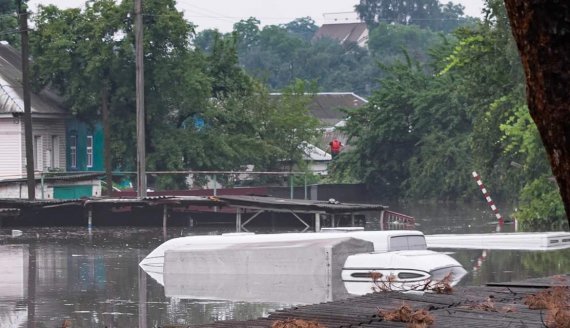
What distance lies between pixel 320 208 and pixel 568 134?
122ft

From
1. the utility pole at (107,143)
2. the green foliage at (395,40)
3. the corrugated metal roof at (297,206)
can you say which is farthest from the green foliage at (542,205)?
the green foliage at (395,40)

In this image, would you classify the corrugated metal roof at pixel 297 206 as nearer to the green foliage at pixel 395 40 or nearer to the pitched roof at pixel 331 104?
the pitched roof at pixel 331 104

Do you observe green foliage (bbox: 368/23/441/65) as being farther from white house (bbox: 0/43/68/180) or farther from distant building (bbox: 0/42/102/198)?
white house (bbox: 0/43/68/180)

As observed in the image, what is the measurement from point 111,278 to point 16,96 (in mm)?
30432

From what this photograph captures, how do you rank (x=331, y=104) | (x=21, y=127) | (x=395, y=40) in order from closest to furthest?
(x=21, y=127) < (x=331, y=104) < (x=395, y=40)

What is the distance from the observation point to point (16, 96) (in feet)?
188

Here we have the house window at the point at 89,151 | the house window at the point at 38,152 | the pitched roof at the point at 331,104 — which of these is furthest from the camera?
the pitched roof at the point at 331,104

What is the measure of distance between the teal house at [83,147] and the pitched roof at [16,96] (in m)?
2.38

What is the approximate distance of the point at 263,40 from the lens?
147375 millimetres

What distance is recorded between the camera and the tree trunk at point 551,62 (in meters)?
3.84

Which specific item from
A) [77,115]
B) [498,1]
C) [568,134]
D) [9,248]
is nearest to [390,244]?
[498,1]

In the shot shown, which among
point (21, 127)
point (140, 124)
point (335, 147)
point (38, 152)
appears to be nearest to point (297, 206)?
point (140, 124)

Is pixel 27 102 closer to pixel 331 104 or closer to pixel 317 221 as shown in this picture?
pixel 317 221

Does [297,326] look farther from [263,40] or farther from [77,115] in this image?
[263,40]
